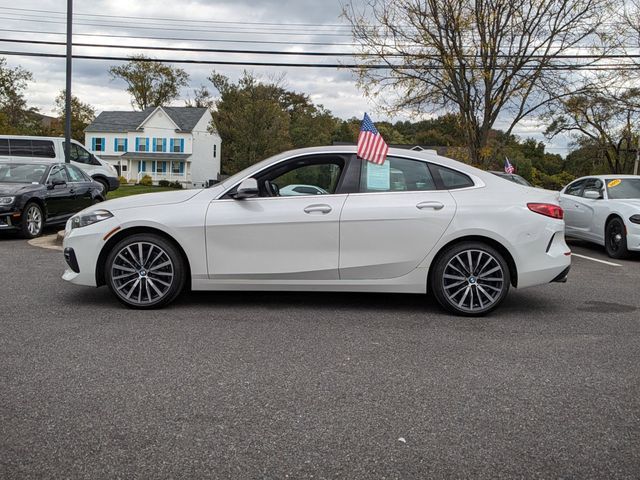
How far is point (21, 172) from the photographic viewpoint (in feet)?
40.5

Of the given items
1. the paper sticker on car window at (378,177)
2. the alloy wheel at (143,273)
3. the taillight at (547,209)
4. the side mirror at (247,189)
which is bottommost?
the alloy wheel at (143,273)

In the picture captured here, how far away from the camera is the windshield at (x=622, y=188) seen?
11.4 m

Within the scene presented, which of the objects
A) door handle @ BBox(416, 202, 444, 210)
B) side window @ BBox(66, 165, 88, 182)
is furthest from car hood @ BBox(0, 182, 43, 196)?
door handle @ BBox(416, 202, 444, 210)

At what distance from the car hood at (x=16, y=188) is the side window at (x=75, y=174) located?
1.53 metres

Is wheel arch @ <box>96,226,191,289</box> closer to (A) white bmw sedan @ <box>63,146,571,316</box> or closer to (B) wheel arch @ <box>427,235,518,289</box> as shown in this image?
(A) white bmw sedan @ <box>63,146,571,316</box>

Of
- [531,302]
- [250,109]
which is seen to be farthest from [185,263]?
[250,109]

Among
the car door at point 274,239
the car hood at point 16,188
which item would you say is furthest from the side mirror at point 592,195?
the car hood at point 16,188

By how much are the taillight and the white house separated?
5445 cm

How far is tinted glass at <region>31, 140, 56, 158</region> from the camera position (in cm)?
2048

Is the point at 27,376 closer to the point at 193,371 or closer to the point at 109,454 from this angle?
the point at 193,371

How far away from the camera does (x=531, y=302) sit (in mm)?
6516

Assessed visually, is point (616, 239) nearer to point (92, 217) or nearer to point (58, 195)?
point (92, 217)

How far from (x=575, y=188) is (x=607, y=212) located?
1.60 m

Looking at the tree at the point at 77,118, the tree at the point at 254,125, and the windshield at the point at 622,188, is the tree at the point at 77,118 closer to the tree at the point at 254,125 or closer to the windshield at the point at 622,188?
the tree at the point at 254,125
